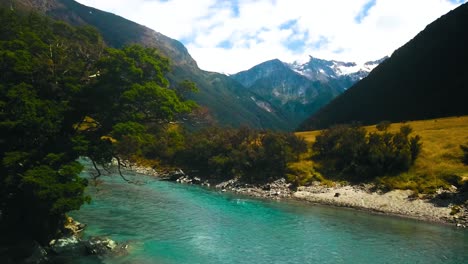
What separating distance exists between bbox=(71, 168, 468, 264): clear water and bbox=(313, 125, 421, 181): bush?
1847 cm

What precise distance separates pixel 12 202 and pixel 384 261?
2900 cm

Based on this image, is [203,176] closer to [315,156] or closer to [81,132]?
[315,156]

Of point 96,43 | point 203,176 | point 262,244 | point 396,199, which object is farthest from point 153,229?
point 203,176

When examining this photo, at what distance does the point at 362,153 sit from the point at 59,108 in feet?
202

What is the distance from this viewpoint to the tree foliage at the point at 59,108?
80.0 feet

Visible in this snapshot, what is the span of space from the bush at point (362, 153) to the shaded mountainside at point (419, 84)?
5916cm

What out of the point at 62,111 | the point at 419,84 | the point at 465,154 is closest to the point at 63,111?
the point at 62,111

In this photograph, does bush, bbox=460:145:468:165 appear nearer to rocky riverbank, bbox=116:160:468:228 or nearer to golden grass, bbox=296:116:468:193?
golden grass, bbox=296:116:468:193

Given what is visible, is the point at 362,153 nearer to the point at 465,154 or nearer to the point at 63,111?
the point at 465,154

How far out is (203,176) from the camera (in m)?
87.5

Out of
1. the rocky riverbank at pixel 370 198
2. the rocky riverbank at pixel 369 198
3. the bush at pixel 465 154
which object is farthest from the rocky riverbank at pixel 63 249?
the bush at pixel 465 154

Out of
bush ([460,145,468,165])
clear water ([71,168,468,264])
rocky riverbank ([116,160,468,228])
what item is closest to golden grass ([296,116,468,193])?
bush ([460,145,468,165])

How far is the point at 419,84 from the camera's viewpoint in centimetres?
15488

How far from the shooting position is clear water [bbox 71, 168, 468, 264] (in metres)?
31.9
